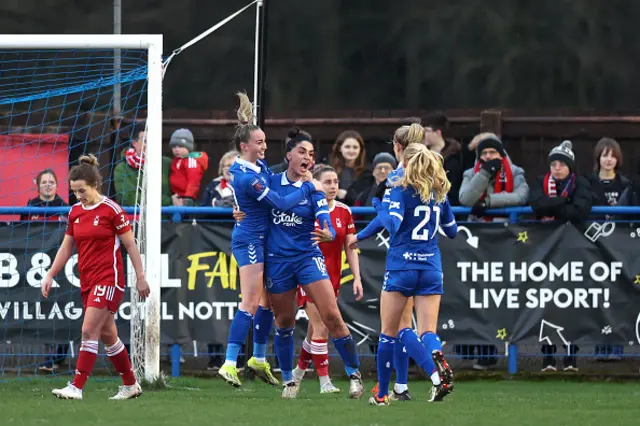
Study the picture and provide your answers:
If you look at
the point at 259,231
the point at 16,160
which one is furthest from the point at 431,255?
the point at 16,160

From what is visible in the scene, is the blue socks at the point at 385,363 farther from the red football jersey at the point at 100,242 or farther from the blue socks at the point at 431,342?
the red football jersey at the point at 100,242

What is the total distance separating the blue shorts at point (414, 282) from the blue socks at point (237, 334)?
4.92 feet

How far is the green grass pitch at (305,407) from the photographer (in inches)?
368

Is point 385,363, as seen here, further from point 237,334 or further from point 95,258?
point 95,258

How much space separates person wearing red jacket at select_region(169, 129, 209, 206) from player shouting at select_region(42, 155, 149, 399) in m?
3.54

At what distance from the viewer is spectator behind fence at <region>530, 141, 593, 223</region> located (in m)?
13.6

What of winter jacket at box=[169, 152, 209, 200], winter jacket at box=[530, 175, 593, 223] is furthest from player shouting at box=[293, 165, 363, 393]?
winter jacket at box=[169, 152, 209, 200]

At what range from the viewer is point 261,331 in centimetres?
1187

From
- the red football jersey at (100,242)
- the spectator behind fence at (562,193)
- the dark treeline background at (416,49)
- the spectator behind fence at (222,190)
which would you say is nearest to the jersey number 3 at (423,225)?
the red football jersey at (100,242)

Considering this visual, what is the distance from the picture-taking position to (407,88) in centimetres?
1744

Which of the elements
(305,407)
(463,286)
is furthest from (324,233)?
(463,286)

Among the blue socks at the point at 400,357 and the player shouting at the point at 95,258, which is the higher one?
the player shouting at the point at 95,258

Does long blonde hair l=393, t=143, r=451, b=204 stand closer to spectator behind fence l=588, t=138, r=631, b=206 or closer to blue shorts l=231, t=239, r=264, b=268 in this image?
blue shorts l=231, t=239, r=264, b=268

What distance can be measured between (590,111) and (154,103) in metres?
6.55
